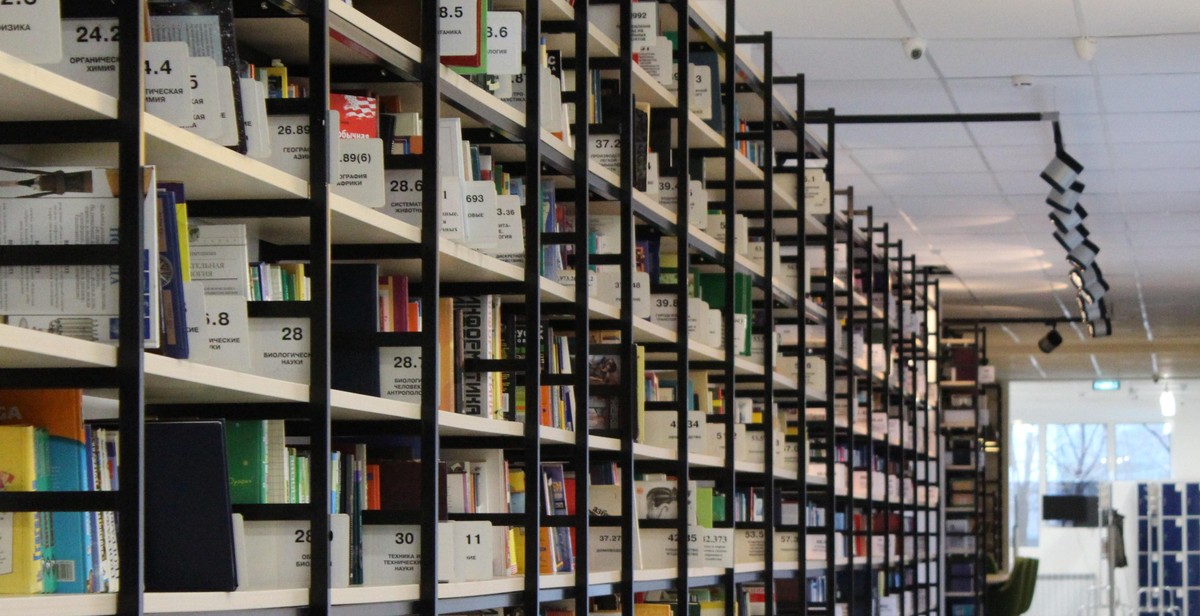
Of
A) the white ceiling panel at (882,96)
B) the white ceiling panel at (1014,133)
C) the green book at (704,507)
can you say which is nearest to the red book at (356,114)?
the green book at (704,507)

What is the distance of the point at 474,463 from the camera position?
12.2ft

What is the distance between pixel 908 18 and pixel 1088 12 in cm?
75

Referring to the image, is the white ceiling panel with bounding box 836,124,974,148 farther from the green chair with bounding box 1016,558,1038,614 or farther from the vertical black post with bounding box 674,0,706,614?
the green chair with bounding box 1016,558,1038,614

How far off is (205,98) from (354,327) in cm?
77

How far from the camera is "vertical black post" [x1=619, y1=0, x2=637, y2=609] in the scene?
430cm

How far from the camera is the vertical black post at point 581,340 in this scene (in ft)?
13.0

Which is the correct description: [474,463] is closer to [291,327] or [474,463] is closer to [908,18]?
[291,327]

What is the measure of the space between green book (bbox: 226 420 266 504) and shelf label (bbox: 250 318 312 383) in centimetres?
10

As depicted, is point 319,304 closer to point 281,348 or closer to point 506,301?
point 281,348

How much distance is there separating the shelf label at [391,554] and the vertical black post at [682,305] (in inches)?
68.6

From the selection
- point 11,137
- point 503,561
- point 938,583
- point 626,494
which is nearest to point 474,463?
point 503,561

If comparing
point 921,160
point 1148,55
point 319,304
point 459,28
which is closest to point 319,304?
point 319,304

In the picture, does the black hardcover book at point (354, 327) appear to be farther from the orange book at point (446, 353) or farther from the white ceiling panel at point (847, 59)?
the white ceiling panel at point (847, 59)

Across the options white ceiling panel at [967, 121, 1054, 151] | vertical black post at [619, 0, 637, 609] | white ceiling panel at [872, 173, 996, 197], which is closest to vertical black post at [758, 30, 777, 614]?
vertical black post at [619, 0, 637, 609]
